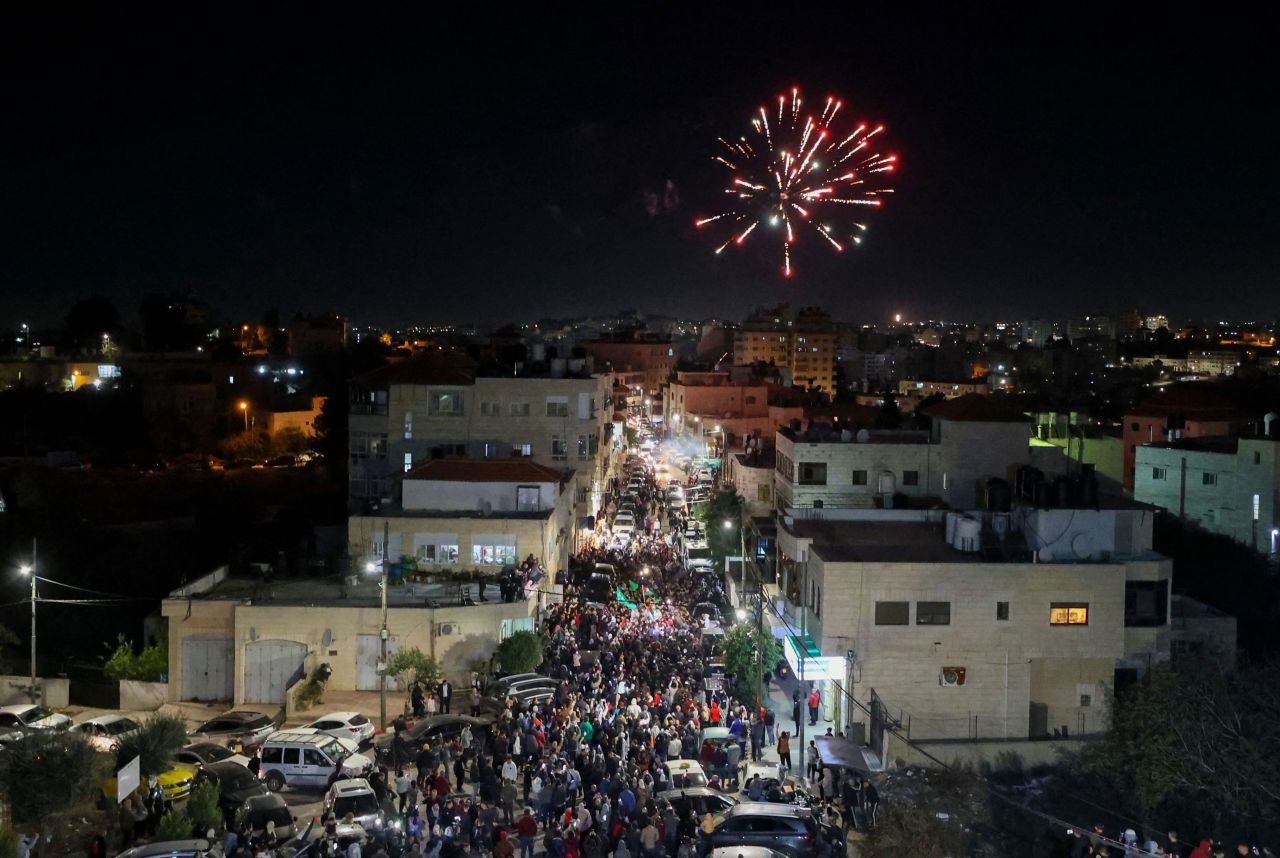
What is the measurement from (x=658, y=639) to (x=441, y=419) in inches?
595

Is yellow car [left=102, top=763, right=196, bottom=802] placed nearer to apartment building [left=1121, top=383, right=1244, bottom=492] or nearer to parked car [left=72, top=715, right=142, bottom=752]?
parked car [left=72, top=715, right=142, bottom=752]

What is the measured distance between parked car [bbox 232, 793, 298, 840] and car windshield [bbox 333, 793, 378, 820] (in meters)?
0.70

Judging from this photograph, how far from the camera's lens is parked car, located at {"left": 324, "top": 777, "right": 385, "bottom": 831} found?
1445 centimetres

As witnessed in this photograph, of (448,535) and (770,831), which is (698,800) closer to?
(770,831)

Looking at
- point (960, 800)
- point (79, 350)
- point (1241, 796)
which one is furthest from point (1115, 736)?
point (79, 350)

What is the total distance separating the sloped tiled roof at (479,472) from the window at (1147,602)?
1359cm

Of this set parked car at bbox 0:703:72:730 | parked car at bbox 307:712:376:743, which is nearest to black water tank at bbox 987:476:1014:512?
parked car at bbox 307:712:376:743

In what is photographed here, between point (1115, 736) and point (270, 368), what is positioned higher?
point (270, 368)

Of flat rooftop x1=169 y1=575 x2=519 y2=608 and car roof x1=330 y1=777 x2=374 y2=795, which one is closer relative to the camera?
car roof x1=330 y1=777 x2=374 y2=795

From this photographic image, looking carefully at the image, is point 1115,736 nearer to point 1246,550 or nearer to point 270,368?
point 1246,550

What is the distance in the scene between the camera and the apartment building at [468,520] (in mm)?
26391

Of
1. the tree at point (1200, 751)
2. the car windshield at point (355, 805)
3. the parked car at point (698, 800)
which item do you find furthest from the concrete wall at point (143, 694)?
the tree at point (1200, 751)

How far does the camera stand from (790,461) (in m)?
32.9

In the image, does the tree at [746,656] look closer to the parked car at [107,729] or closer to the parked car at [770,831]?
the parked car at [770,831]
